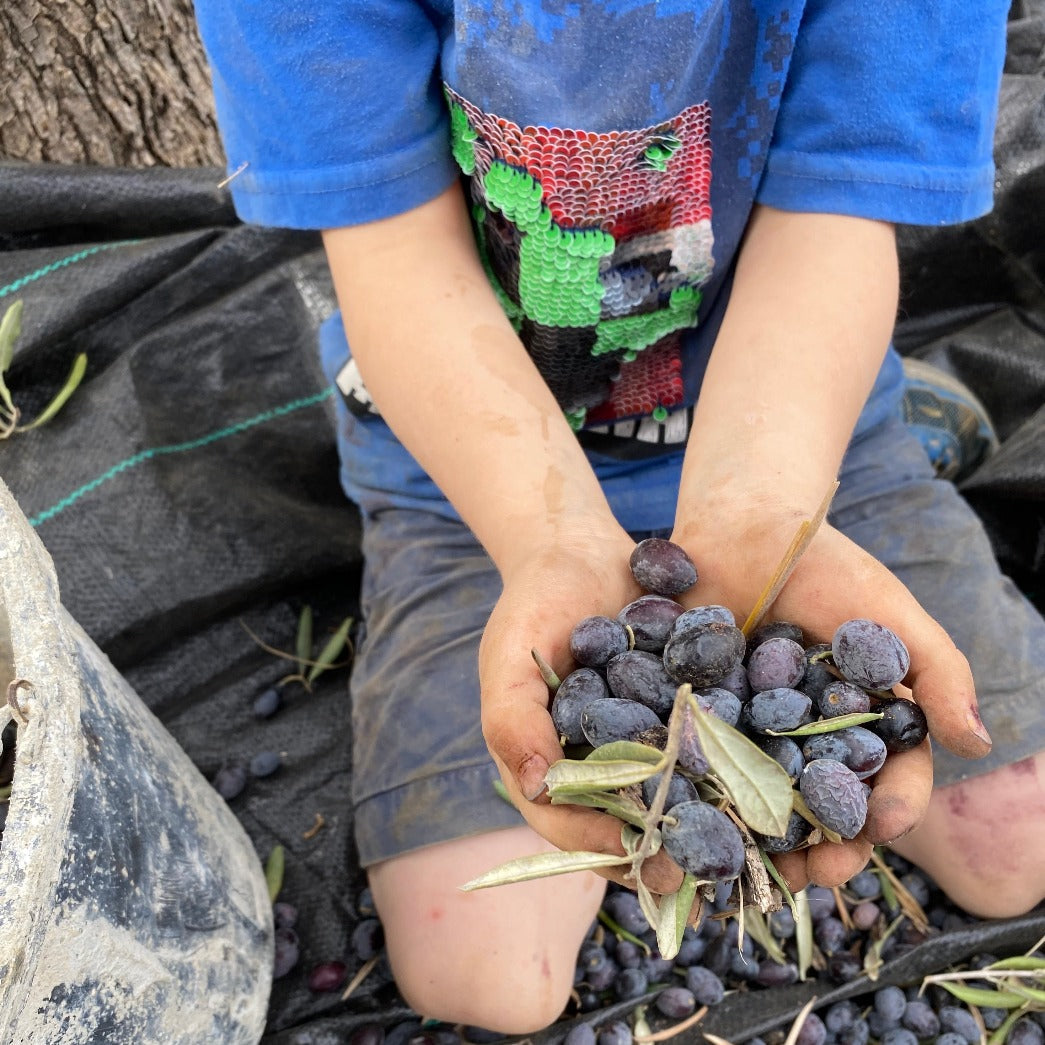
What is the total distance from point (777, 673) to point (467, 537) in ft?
2.37

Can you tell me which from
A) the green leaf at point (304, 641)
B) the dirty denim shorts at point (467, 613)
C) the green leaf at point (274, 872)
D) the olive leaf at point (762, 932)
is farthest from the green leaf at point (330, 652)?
the olive leaf at point (762, 932)

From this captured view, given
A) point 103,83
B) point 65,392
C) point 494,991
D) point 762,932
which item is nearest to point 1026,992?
point 762,932

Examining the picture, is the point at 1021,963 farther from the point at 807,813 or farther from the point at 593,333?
the point at 593,333

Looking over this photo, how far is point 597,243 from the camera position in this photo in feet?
3.78

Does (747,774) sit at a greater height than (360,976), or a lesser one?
greater

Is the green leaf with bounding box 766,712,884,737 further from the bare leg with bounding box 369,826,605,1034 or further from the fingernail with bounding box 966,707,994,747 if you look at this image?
the bare leg with bounding box 369,826,605,1034

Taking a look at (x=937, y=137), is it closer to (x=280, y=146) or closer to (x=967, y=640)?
(x=967, y=640)

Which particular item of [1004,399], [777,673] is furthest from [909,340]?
[777,673]

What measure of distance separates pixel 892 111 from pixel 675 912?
2.98ft

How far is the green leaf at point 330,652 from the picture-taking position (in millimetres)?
1623

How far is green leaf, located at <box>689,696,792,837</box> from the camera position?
616 mm

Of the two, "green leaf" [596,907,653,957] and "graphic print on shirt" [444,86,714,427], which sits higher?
"graphic print on shirt" [444,86,714,427]

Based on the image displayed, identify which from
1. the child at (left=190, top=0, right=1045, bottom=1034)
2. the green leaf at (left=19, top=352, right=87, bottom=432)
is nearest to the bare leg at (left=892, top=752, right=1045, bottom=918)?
the child at (left=190, top=0, right=1045, bottom=1034)

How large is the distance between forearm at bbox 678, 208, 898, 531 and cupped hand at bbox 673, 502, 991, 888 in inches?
2.6
